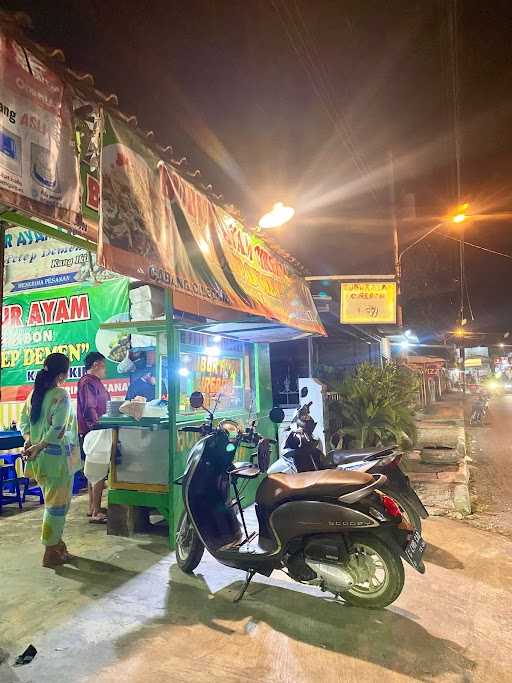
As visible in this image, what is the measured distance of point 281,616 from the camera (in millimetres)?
3205

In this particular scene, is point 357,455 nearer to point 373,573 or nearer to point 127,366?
point 373,573

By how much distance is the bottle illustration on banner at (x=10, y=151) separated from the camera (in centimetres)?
247

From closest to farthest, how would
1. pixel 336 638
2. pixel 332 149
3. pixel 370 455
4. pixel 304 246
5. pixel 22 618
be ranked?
pixel 336 638, pixel 22 618, pixel 370 455, pixel 332 149, pixel 304 246

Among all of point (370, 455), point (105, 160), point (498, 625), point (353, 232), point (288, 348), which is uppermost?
point (353, 232)

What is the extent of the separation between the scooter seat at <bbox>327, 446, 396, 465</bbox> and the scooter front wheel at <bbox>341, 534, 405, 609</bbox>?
1177mm

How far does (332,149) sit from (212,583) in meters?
6.82

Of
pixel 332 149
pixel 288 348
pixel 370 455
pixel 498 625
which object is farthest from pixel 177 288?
pixel 288 348

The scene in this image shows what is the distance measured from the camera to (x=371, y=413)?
8.38 m

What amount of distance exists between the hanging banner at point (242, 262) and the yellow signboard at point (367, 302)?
2.38 m

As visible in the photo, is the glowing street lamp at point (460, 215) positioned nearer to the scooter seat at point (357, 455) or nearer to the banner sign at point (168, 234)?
the banner sign at point (168, 234)

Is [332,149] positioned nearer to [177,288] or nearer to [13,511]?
[177,288]

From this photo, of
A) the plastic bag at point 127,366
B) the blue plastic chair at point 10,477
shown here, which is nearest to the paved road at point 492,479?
the plastic bag at point 127,366

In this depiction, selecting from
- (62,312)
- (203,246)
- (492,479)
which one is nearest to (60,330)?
(62,312)

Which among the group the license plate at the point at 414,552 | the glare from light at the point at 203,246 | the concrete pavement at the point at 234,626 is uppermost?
the glare from light at the point at 203,246
